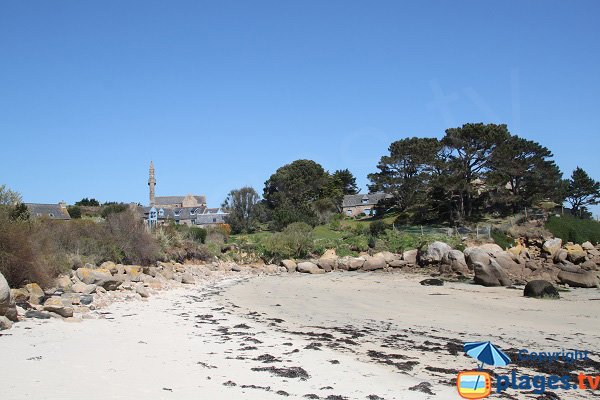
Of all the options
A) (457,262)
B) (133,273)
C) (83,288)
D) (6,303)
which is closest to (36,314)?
(6,303)

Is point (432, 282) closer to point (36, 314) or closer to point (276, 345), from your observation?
point (276, 345)

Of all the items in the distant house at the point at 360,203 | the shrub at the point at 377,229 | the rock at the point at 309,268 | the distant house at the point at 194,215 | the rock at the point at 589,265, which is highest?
the distant house at the point at 360,203

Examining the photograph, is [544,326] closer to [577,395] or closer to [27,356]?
[577,395]

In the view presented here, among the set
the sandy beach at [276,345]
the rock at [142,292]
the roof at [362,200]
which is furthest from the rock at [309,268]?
the roof at [362,200]

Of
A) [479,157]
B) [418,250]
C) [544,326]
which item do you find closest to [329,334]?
[544,326]

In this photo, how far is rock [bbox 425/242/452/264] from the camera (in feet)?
106

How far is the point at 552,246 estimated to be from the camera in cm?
Answer: 3422

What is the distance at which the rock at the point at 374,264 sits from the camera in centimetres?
3288

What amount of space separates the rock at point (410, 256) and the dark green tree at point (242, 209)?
97.1 ft

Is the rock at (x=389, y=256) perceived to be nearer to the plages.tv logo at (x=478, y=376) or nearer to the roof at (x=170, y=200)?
the plages.tv logo at (x=478, y=376)

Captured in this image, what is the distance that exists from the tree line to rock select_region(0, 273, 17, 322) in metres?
42.3

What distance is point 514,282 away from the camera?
2552 cm

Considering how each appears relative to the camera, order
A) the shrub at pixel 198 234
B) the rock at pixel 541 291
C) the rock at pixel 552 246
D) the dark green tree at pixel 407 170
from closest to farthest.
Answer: the rock at pixel 541 291
the rock at pixel 552 246
the shrub at pixel 198 234
the dark green tree at pixel 407 170

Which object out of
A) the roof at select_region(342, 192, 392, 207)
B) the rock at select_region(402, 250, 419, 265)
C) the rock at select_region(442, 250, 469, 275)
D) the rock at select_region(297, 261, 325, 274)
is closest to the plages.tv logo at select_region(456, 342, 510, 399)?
the rock at select_region(442, 250, 469, 275)
